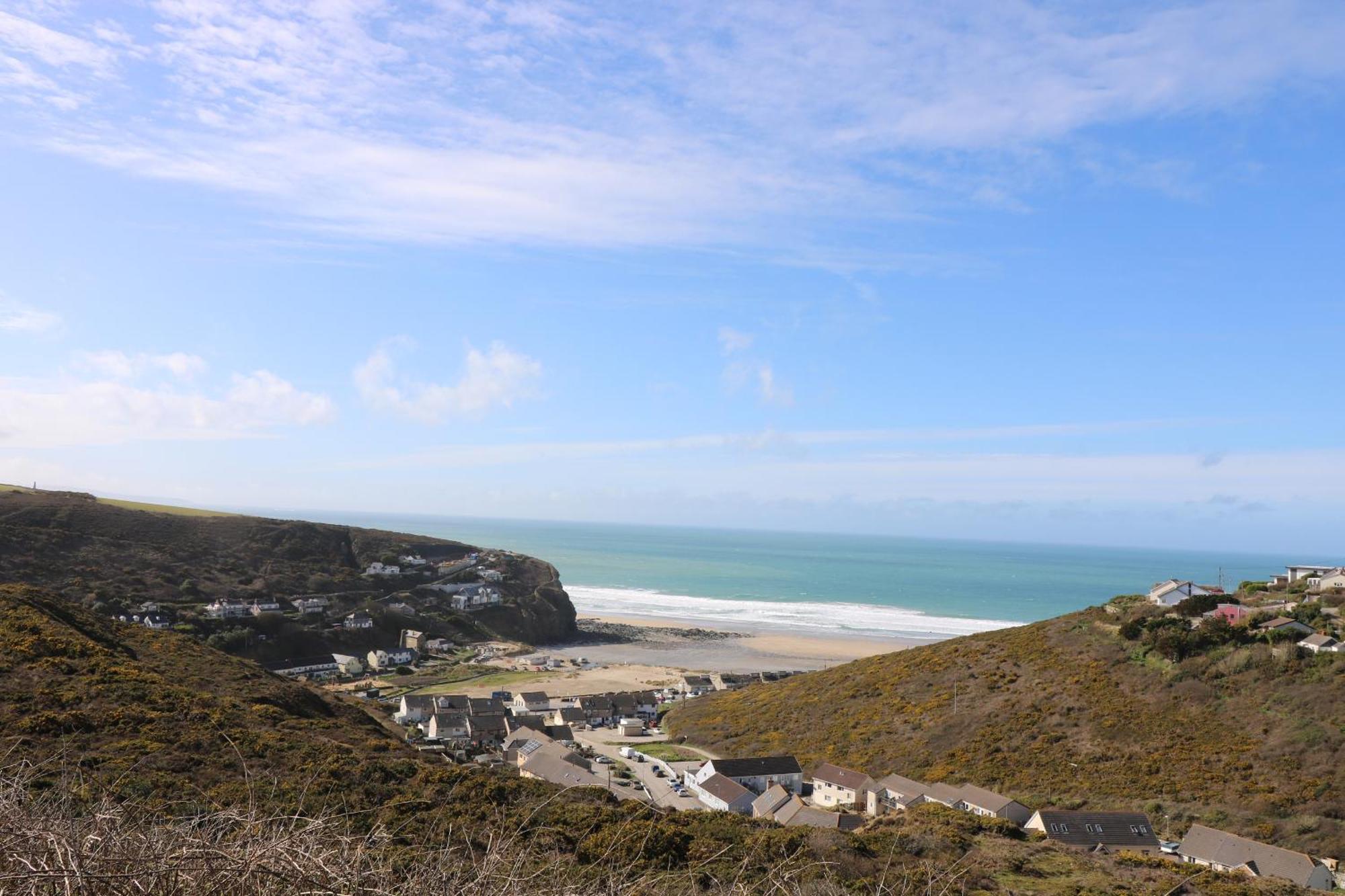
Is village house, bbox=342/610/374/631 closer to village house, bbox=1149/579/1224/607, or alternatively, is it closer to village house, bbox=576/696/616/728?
village house, bbox=576/696/616/728

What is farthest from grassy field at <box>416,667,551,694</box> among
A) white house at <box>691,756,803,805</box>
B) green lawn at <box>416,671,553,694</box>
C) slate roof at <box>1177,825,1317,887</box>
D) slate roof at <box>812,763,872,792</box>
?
slate roof at <box>1177,825,1317,887</box>

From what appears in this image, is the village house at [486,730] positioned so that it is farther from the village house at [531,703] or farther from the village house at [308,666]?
the village house at [308,666]

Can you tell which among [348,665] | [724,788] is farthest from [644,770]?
[348,665]

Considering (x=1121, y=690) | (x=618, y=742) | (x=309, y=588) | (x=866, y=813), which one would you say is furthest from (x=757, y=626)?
(x=866, y=813)

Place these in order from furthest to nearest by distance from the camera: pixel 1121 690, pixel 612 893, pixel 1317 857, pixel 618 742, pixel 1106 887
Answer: pixel 618 742
pixel 1121 690
pixel 1317 857
pixel 1106 887
pixel 612 893

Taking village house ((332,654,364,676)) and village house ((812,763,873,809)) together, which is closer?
village house ((812,763,873,809))

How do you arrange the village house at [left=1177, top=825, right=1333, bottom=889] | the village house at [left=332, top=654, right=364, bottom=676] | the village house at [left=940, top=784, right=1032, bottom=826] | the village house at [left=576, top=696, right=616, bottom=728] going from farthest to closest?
the village house at [left=332, top=654, right=364, bottom=676] → the village house at [left=576, top=696, right=616, bottom=728] → the village house at [left=940, top=784, right=1032, bottom=826] → the village house at [left=1177, top=825, right=1333, bottom=889]

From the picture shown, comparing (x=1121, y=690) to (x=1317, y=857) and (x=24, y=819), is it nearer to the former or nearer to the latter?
(x=1317, y=857)
